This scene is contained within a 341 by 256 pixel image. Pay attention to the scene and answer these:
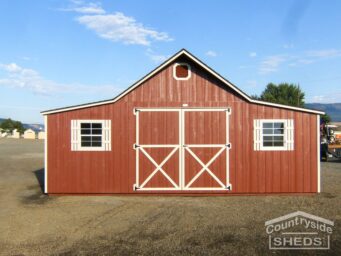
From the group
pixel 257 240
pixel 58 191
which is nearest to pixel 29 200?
pixel 58 191

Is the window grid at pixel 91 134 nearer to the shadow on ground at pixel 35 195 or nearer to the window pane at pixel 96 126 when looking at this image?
the window pane at pixel 96 126

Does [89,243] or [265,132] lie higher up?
[265,132]

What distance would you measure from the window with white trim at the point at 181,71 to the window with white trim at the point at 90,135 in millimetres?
2912

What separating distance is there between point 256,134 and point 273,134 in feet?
2.07

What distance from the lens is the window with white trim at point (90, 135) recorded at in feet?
44.9

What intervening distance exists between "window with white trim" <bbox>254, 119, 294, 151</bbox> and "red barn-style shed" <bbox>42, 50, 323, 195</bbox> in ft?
0.11

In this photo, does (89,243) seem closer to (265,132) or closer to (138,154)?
(138,154)

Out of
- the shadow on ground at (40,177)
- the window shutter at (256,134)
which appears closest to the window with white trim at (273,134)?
the window shutter at (256,134)

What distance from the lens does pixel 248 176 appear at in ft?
44.6

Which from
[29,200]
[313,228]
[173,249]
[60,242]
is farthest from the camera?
[29,200]

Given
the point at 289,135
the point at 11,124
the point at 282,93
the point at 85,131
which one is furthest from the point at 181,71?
the point at 11,124

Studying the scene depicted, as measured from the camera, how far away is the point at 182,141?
44.8 feet

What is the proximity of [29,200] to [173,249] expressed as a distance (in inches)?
284

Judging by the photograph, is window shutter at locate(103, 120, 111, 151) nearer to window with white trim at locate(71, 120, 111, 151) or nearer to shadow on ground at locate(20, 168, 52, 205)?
window with white trim at locate(71, 120, 111, 151)
